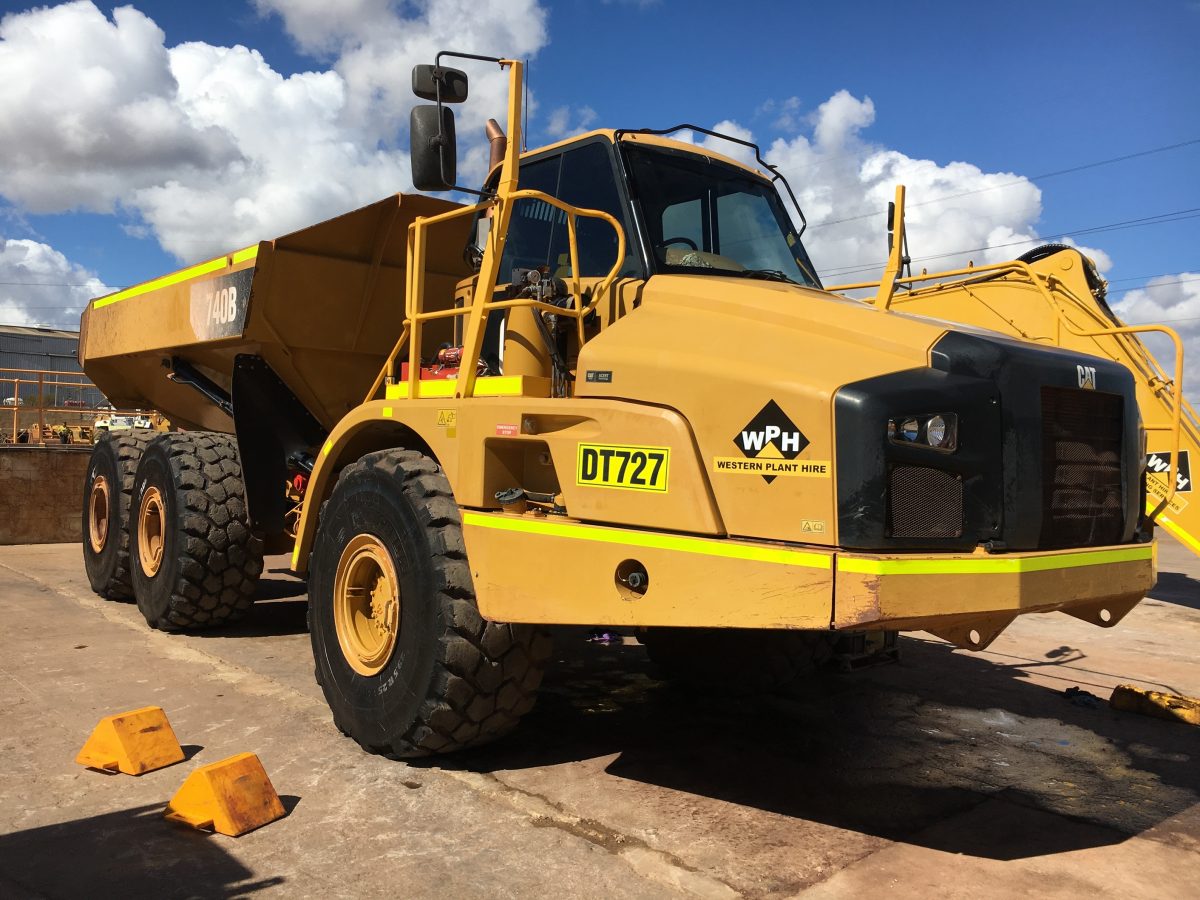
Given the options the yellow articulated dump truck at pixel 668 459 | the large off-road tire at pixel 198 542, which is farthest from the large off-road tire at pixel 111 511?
the yellow articulated dump truck at pixel 668 459

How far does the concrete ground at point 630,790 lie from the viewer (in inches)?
128

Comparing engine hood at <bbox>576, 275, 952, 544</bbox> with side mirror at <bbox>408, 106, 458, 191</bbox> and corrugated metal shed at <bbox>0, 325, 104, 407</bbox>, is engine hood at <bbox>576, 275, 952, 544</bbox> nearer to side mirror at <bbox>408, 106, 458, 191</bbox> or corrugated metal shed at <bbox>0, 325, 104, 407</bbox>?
side mirror at <bbox>408, 106, 458, 191</bbox>

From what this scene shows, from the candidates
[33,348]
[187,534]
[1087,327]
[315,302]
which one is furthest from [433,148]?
[33,348]

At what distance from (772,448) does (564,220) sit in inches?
71.4

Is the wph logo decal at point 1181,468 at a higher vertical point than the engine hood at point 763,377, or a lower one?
lower

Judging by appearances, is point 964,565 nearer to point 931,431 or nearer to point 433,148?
point 931,431

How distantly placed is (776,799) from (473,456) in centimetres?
188

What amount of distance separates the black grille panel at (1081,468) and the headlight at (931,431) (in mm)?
469

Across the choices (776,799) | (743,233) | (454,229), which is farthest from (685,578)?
(454,229)

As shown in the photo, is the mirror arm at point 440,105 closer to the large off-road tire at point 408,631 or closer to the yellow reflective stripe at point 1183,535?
the large off-road tire at point 408,631

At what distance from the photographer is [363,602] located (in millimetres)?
4723

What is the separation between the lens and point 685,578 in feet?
10.9

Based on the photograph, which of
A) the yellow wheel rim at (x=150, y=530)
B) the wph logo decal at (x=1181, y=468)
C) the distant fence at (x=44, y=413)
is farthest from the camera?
the distant fence at (x=44, y=413)

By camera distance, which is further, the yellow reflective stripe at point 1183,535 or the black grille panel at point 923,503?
the yellow reflective stripe at point 1183,535
